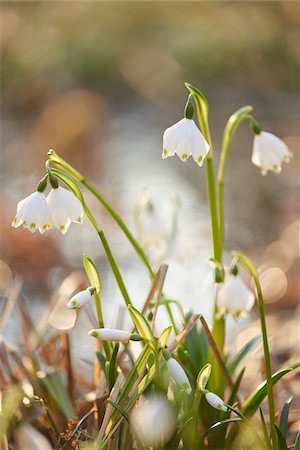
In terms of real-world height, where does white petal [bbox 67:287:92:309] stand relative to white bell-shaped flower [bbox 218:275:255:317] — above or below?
below

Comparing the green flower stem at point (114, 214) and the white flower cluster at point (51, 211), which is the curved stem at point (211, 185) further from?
the white flower cluster at point (51, 211)

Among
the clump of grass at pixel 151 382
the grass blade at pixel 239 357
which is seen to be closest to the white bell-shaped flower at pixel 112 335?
the clump of grass at pixel 151 382

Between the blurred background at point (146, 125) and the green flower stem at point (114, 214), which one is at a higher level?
the blurred background at point (146, 125)

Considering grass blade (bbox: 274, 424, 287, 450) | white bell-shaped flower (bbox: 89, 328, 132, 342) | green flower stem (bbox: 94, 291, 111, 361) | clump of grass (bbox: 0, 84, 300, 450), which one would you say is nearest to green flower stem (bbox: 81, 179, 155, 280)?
clump of grass (bbox: 0, 84, 300, 450)

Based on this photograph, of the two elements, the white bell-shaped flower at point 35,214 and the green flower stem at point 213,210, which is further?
the green flower stem at point 213,210

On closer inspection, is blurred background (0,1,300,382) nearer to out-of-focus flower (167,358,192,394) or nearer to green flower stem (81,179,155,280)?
green flower stem (81,179,155,280)

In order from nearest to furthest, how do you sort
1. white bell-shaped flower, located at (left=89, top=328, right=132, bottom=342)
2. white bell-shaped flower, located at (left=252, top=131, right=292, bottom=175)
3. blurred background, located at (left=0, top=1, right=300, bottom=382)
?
white bell-shaped flower, located at (left=89, top=328, right=132, bottom=342), white bell-shaped flower, located at (left=252, top=131, right=292, bottom=175), blurred background, located at (left=0, top=1, right=300, bottom=382)

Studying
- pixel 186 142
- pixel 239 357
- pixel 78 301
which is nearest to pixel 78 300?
pixel 78 301
